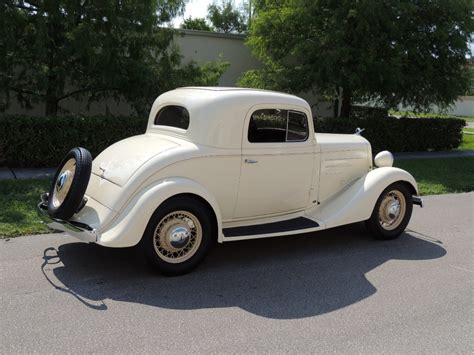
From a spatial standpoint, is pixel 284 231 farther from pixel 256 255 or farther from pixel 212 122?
pixel 212 122

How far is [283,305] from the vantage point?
4.25m

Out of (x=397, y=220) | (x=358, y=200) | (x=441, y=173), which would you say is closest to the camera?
(x=358, y=200)

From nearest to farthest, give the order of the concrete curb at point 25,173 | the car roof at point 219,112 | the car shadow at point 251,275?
the car shadow at point 251,275 → the car roof at point 219,112 → the concrete curb at point 25,173

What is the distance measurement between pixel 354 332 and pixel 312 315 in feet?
1.29

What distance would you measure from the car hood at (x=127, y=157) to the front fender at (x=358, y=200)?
202cm

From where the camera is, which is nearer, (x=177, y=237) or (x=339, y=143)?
(x=177, y=237)

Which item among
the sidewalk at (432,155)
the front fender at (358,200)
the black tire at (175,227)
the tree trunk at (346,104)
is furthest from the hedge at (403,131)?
the black tire at (175,227)

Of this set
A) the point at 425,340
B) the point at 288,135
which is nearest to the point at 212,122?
the point at 288,135

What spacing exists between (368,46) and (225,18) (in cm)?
2876

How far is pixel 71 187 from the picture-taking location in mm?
4719

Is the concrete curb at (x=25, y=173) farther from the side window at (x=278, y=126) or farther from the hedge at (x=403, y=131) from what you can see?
the hedge at (x=403, y=131)

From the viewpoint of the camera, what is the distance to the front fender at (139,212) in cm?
446

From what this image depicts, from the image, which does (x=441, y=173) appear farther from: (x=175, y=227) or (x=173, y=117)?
(x=175, y=227)

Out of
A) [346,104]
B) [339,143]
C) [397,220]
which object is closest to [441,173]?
[346,104]
